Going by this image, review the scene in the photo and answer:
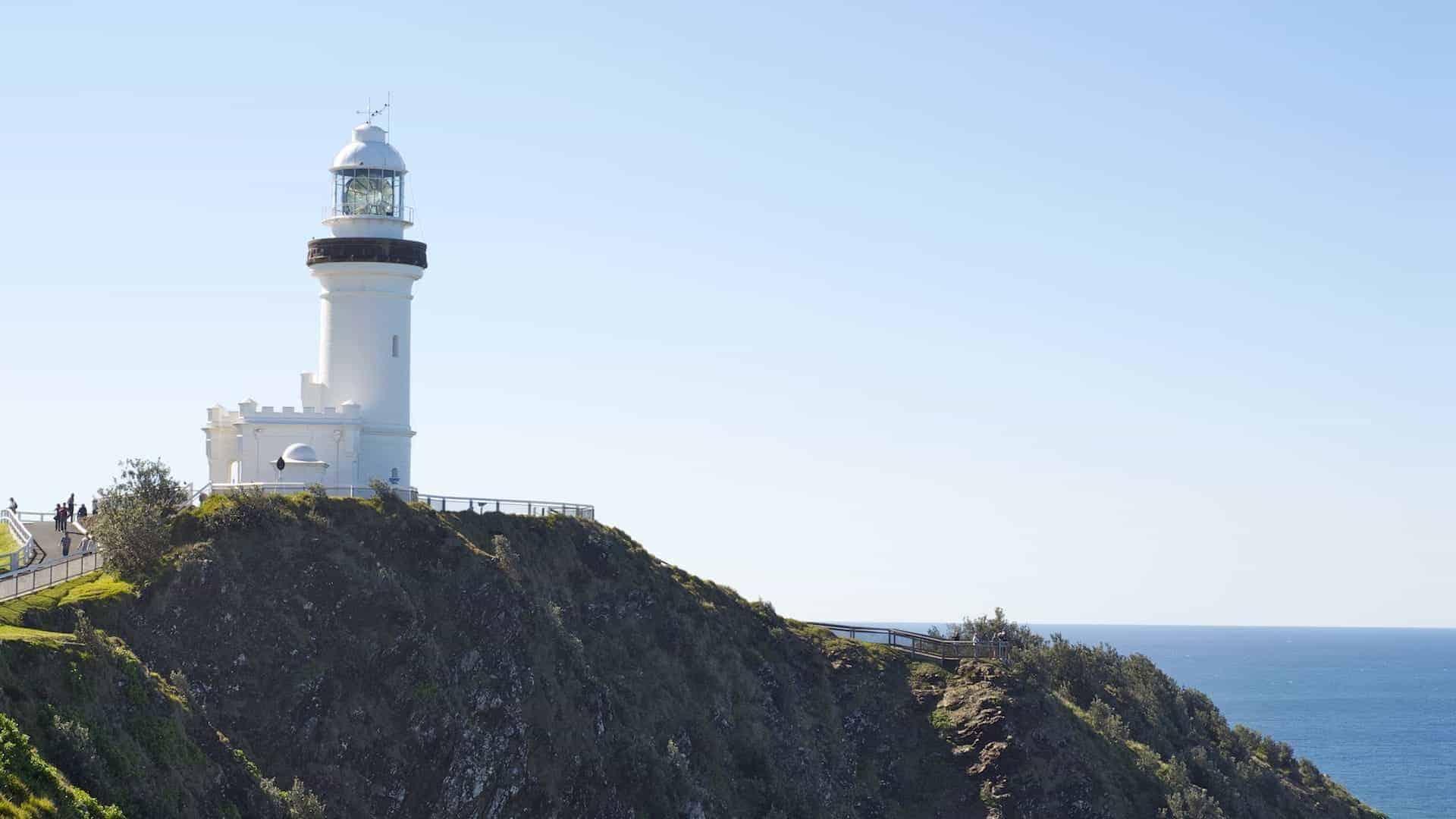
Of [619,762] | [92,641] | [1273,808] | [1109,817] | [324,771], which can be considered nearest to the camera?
[92,641]

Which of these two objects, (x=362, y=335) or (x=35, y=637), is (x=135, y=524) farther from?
(x=362, y=335)

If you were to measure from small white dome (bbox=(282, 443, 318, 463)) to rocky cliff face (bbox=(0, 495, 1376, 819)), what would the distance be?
18.3 feet

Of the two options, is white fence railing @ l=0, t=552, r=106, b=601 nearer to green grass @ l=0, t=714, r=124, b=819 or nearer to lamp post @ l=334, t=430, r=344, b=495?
green grass @ l=0, t=714, r=124, b=819

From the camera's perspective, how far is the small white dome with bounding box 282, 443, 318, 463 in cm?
5778

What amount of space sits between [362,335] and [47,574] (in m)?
18.5

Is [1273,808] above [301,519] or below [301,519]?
below

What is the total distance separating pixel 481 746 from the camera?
48.2m

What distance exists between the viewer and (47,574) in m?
46.3

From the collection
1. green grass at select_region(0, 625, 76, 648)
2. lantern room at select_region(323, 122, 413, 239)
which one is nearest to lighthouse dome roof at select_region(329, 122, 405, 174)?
lantern room at select_region(323, 122, 413, 239)

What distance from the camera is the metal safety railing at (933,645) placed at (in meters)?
66.8

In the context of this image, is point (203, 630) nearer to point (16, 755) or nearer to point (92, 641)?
point (92, 641)

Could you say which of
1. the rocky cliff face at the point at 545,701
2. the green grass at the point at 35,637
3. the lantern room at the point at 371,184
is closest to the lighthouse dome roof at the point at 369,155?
the lantern room at the point at 371,184

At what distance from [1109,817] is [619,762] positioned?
62.6ft

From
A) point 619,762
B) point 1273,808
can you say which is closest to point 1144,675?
point 1273,808
